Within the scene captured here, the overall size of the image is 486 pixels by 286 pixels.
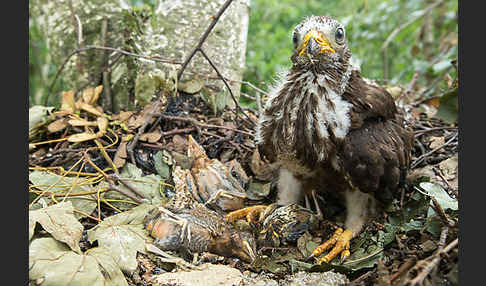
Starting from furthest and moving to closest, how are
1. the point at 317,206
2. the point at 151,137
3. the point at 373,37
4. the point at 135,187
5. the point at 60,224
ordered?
1. the point at 373,37
2. the point at 151,137
3. the point at 317,206
4. the point at 135,187
5. the point at 60,224

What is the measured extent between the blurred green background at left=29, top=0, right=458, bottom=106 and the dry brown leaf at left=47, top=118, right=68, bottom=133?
2.07 meters

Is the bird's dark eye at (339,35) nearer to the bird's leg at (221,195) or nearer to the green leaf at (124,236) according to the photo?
the bird's leg at (221,195)

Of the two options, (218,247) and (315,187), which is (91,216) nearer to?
(218,247)

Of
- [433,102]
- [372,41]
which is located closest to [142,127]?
[433,102]

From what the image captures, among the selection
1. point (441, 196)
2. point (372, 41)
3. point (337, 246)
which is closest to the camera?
point (441, 196)

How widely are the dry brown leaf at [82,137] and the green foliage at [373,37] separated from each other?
2193mm

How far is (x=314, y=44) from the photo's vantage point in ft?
6.72

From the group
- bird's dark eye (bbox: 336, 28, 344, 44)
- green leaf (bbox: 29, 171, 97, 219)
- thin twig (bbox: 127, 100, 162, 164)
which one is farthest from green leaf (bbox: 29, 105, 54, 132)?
bird's dark eye (bbox: 336, 28, 344, 44)

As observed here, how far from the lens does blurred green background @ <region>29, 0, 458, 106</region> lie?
4.72 m

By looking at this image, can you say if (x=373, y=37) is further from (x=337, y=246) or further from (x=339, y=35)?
(x=337, y=246)

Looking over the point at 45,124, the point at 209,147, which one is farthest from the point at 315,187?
the point at 45,124

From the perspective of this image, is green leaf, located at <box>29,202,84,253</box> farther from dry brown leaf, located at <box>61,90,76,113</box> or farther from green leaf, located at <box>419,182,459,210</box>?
green leaf, located at <box>419,182,459,210</box>

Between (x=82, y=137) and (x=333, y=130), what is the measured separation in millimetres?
1577

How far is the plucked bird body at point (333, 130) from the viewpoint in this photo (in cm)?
210
